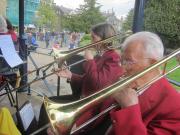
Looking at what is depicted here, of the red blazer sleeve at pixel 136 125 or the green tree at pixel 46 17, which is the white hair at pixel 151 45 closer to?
the red blazer sleeve at pixel 136 125

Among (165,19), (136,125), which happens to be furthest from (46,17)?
(136,125)

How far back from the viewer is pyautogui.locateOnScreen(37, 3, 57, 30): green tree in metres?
49.6

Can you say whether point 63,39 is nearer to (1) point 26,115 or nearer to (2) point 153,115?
(1) point 26,115

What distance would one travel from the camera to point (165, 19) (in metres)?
27.2

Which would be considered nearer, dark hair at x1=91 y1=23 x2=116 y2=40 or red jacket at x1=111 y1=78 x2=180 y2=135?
red jacket at x1=111 y1=78 x2=180 y2=135

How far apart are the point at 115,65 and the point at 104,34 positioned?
416 millimetres

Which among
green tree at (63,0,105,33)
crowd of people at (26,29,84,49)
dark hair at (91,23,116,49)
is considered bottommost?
crowd of people at (26,29,84,49)

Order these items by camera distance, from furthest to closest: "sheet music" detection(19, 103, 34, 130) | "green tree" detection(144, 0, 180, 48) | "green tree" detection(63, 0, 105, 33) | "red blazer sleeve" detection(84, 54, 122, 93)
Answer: "green tree" detection(63, 0, 105, 33) < "green tree" detection(144, 0, 180, 48) < "red blazer sleeve" detection(84, 54, 122, 93) < "sheet music" detection(19, 103, 34, 130)

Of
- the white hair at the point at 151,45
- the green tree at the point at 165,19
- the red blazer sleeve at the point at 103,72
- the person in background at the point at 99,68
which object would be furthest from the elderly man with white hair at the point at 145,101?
the green tree at the point at 165,19

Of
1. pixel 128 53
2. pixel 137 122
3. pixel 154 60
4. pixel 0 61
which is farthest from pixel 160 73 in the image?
pixel 0 61

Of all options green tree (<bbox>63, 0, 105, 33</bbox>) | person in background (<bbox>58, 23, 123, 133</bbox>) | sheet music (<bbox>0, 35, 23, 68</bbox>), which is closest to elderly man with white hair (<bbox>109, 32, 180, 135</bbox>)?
person in background (<bbox>58, 23, 123, 133</bbox>)

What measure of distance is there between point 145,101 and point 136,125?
0.24 meters

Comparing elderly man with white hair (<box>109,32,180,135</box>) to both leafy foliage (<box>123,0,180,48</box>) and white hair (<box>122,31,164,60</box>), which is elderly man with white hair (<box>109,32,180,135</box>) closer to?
white hair (<box>122,31,164,60</box>)

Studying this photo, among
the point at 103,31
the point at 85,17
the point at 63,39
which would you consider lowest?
the point at 63,39
